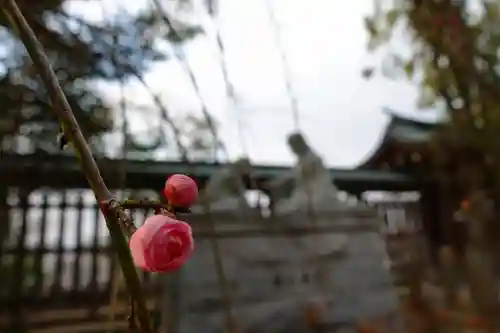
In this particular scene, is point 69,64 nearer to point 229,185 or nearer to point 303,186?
point 229,185

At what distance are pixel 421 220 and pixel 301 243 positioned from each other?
1436mm

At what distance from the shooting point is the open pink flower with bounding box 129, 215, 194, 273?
0.24 metres

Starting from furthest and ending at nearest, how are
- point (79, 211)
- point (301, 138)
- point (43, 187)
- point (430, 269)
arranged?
point (430, 269)
point (79, 211)
point (43, 187)
point (301, 138)

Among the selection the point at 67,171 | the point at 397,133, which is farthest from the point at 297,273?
the point at 397,133

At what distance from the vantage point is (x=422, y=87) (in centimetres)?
223

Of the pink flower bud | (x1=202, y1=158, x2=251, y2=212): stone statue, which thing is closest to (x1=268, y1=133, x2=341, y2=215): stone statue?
(x1=202, y1=158, x2=251, y2=212): stone statue

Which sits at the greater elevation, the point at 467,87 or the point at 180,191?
the point at 467,87

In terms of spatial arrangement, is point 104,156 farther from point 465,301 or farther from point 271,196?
point 465,301

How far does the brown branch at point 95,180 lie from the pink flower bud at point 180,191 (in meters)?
0.04

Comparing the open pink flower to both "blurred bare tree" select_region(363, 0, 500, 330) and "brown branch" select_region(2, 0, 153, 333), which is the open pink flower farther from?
"blurred bare tree" select_region(363, 0, 500, 330)

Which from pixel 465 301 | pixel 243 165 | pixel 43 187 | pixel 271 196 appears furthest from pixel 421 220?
pixel 43 187

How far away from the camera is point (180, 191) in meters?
0.29

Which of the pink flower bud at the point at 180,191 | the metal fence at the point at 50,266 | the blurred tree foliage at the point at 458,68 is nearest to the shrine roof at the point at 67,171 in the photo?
the metal fence at the point at 50,266

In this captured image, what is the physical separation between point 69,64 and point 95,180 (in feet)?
5.04
